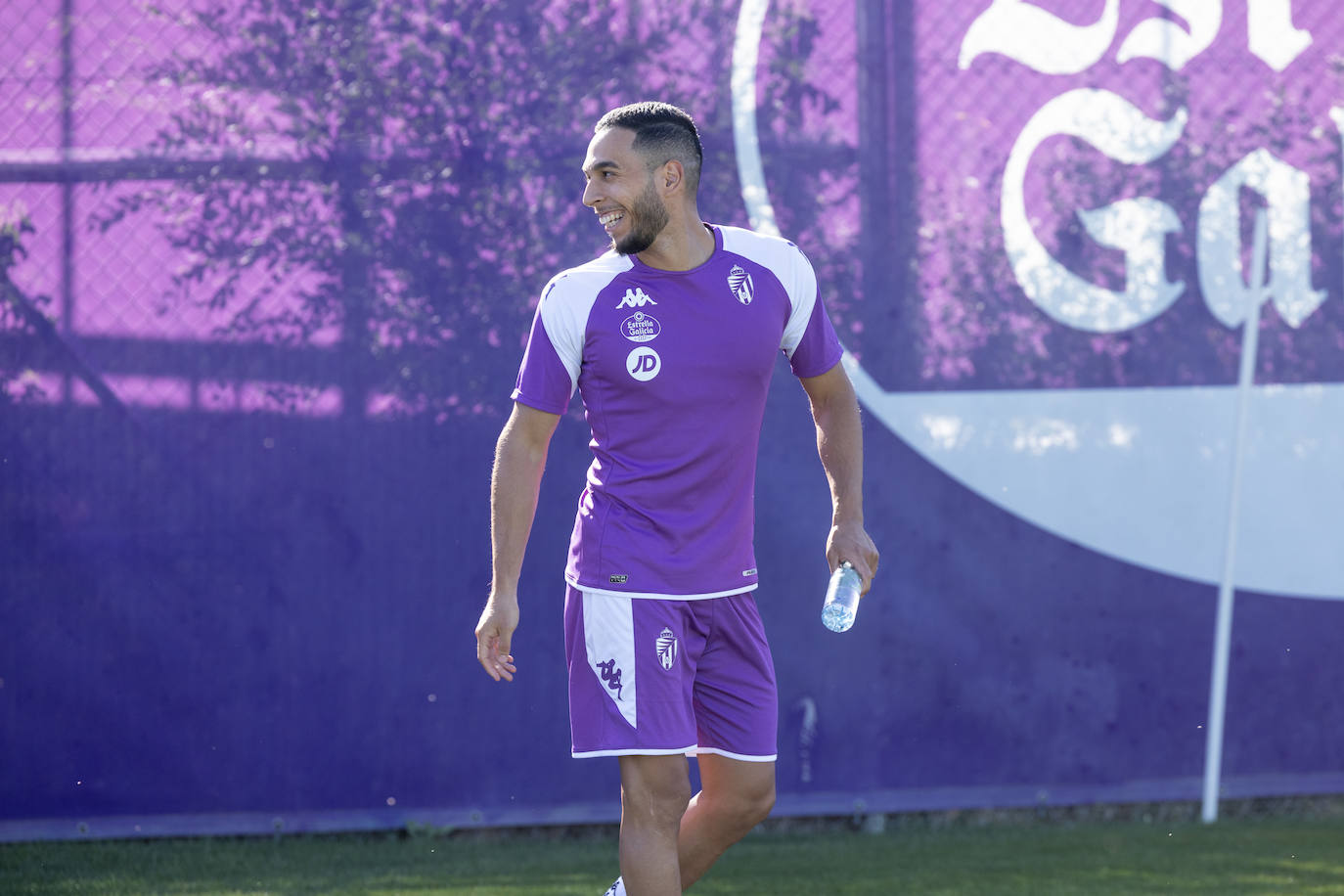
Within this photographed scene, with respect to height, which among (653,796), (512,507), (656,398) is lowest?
(653,796)

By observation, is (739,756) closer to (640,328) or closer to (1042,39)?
(640,328)

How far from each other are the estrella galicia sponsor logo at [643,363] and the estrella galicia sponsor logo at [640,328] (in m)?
0.02

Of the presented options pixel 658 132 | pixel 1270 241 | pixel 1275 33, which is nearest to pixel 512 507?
pixel 658 132

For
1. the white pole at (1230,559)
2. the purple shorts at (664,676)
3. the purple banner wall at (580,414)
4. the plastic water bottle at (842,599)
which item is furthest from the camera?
the white pole at (1230,559)

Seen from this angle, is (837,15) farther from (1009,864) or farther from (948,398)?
(1009,864)

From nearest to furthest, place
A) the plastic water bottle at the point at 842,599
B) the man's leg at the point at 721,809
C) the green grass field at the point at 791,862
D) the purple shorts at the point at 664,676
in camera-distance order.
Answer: the plastic water bottle at the point at 842,599 → the purple shorts at the point at 664,676 → the man's leg at the point at 721,809 → the green grass field at the point at 791,862

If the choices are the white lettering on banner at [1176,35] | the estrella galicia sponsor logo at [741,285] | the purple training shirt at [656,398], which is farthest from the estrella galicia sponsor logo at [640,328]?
the white lettering on banner at [1176,35]

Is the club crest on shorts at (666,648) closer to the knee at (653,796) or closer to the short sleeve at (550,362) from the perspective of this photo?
the knee at (653,796)

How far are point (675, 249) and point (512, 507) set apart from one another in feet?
2.14

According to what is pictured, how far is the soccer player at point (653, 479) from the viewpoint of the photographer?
291 cm

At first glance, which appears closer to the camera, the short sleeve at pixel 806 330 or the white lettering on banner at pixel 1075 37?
the short sleeve at pixel 806 330

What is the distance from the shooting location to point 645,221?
9.75ft

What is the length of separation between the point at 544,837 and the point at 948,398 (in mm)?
1933

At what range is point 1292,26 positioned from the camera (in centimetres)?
471
